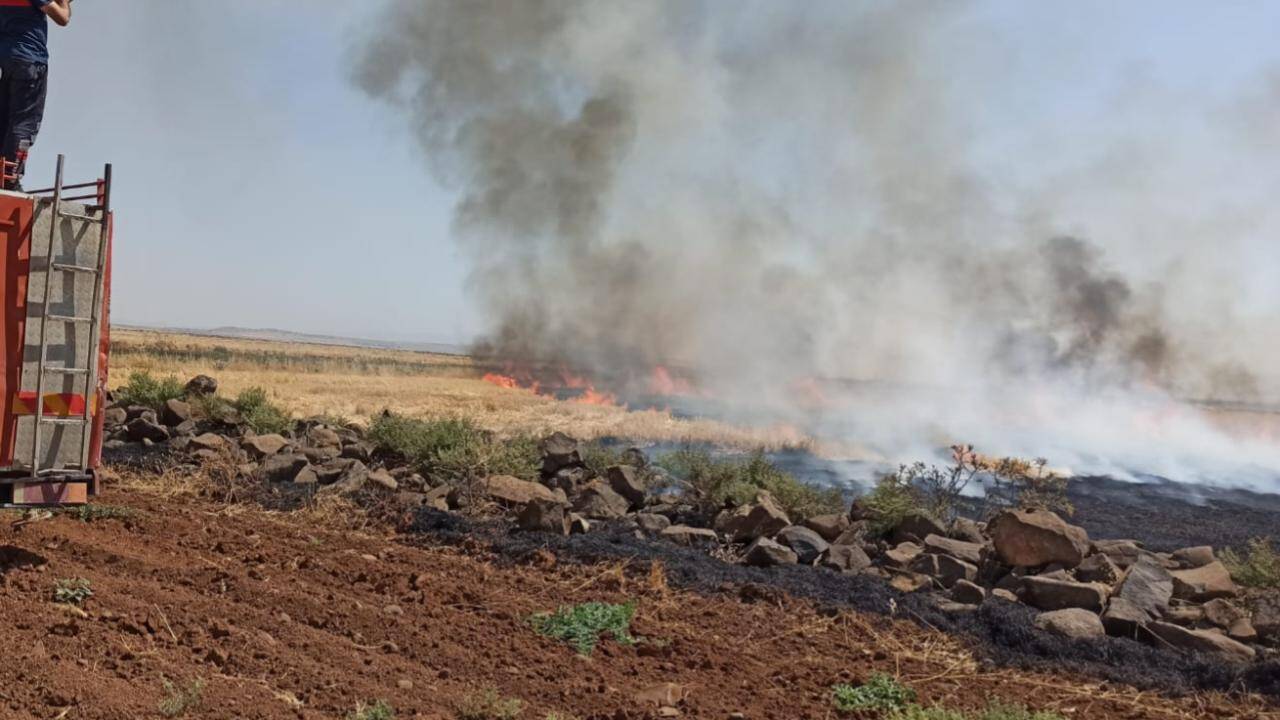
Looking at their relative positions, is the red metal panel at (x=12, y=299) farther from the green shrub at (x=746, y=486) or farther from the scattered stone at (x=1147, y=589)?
the scattered stone at (x=1147, y=589)

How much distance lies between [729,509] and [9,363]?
772cm

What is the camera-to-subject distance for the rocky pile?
7840 millimetres

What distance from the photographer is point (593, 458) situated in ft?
44.7

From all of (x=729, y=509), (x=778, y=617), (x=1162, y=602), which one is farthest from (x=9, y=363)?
(x=1162, y=602)

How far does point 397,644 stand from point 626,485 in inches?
228

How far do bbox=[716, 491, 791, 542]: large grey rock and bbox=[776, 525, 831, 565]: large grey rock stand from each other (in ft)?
0.82

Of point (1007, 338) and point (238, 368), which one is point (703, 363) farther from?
point (238, 368)

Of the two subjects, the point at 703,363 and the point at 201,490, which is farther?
the point at 703,363

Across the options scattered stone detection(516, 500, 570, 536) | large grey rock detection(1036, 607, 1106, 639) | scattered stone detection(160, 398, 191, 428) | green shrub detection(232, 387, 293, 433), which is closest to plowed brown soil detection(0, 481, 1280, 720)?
large grey rock detection(1036, 607, 1106, 639)

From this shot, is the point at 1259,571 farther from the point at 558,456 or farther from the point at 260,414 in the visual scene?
the point at 260,414

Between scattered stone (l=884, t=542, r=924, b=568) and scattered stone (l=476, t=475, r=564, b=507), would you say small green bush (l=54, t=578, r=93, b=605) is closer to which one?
scattered stone (l=476, t=475, r=564, b=507)

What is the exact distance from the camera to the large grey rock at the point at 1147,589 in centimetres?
795

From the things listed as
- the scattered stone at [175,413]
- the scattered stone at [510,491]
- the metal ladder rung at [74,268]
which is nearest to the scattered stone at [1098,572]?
the scattered stone at [510,491]

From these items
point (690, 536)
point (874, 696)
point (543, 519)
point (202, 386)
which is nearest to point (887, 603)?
point (874, 696)
